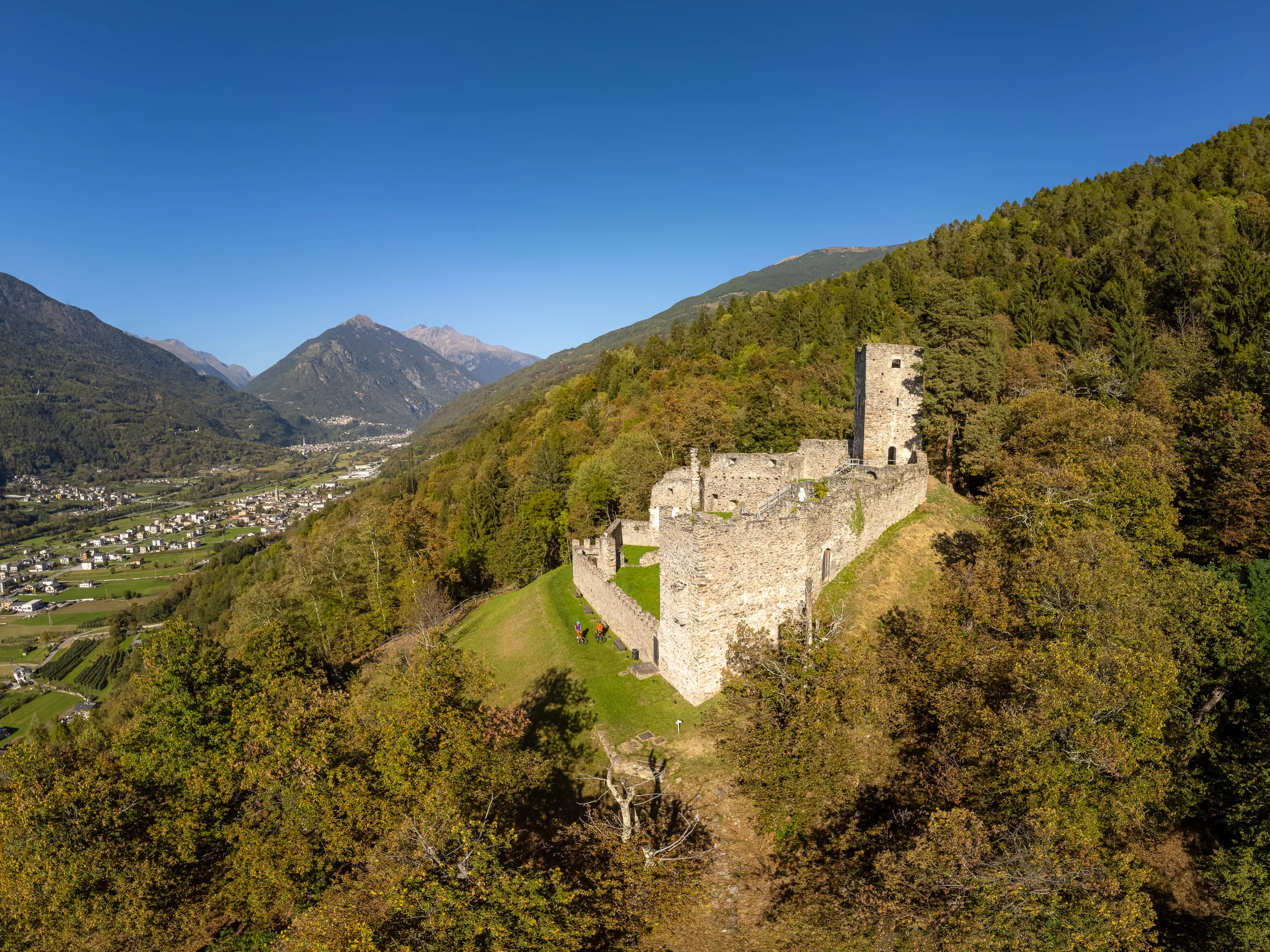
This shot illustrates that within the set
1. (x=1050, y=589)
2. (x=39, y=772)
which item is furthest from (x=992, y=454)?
(x=39, y=772)

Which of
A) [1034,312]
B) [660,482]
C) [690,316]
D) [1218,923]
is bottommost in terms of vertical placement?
[1218,923]

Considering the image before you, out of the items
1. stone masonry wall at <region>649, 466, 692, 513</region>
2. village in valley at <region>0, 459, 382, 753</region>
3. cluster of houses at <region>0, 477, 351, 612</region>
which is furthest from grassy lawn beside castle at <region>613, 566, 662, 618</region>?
cluster of houses at <region>0, 477, 351, 612</region>

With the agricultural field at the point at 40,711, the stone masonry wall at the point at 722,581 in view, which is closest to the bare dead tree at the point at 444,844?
the stone masonry wall at the point at 722,581

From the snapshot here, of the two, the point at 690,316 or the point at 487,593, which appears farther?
the point at 690,316

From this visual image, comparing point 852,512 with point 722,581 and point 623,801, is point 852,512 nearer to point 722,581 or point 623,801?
point 722,581

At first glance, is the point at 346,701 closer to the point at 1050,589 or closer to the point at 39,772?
the point at 39,772

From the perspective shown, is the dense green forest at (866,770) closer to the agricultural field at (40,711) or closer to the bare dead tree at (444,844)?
the bare dead tree at (444,844)

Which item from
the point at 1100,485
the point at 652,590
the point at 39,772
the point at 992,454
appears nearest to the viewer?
the point at 39,772
